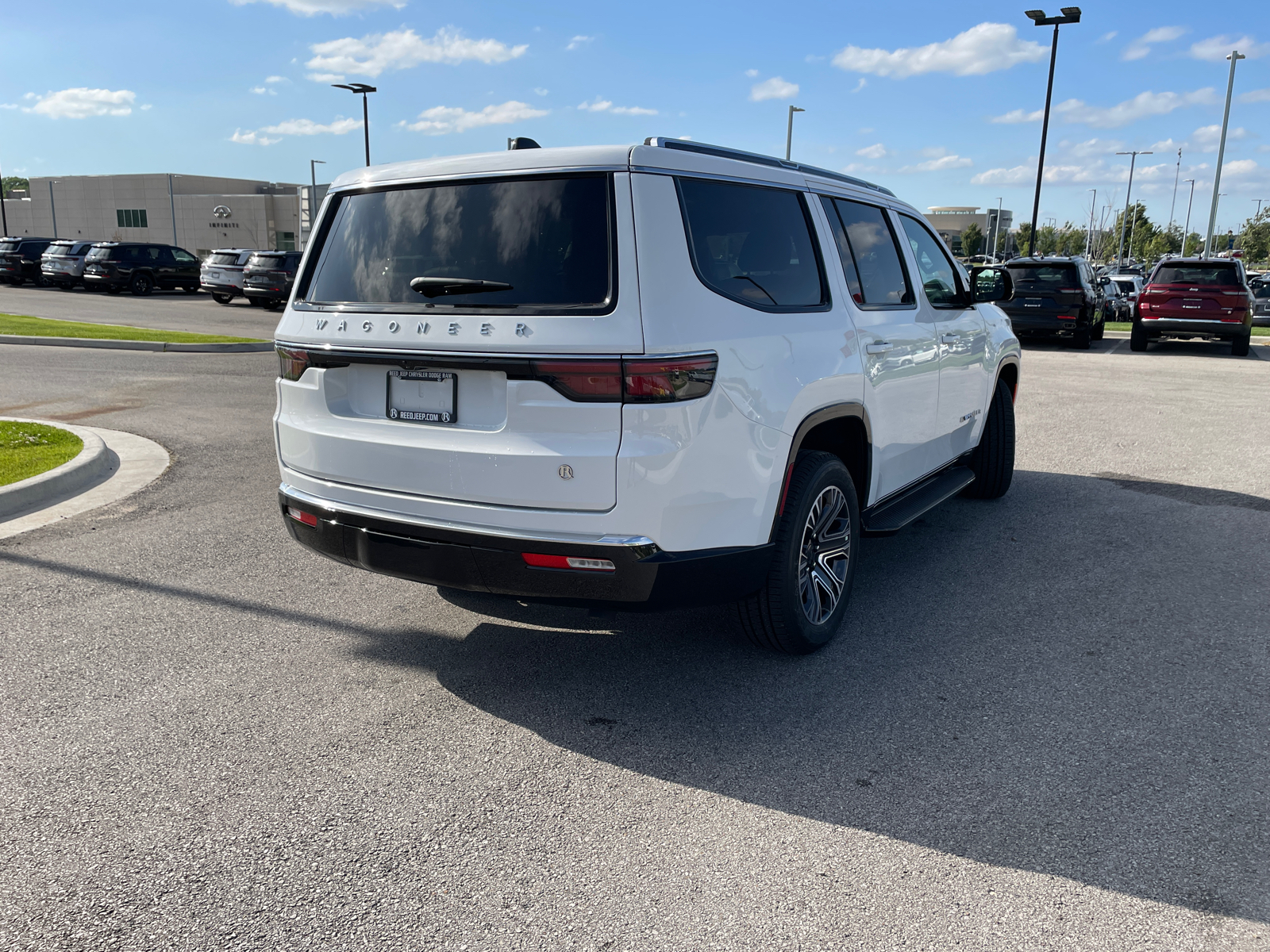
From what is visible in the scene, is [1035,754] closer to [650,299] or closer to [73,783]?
[650,299]

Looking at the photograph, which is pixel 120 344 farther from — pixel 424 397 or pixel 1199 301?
pixel 1199 301

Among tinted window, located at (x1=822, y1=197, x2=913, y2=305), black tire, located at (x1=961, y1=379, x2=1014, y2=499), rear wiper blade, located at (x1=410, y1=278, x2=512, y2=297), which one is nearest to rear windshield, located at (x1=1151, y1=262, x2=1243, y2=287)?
black tire, located at (x1=961, y1=379, x2=1014, y2=499)

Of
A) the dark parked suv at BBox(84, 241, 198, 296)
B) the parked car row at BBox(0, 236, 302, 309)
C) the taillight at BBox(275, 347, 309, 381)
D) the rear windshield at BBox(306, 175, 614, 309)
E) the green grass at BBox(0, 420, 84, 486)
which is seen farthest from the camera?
the dark parked suv at BBox(84, 241, 198, 296)

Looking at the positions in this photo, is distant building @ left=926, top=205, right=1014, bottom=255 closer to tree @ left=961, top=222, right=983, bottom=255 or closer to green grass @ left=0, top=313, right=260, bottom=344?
tree @ left=961, top=222, right=983, bottom=255

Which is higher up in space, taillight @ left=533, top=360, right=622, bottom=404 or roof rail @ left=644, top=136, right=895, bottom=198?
roof rail @ left=644, top=136, right=895, bottom=198

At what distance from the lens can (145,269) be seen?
1325 inches

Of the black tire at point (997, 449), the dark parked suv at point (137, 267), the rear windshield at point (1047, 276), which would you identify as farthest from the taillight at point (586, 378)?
the dark parked suv at point (137, 267)

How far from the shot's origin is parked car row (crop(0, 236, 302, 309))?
28219 mm

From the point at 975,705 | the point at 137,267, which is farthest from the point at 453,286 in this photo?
the point at 137,267

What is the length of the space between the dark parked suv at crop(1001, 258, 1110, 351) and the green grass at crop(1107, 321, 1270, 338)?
6.11 meters

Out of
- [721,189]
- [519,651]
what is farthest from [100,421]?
[721,189]

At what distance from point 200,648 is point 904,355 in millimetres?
3519

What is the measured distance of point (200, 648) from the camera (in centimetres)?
425

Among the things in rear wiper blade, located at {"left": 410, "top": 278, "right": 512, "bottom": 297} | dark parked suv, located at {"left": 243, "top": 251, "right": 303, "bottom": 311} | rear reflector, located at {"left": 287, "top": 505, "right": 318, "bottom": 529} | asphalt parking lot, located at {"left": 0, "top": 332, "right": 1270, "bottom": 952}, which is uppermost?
rear wiper blade, located at {"left": 410, "top": 278, "right": 512, "bottom": 297}
